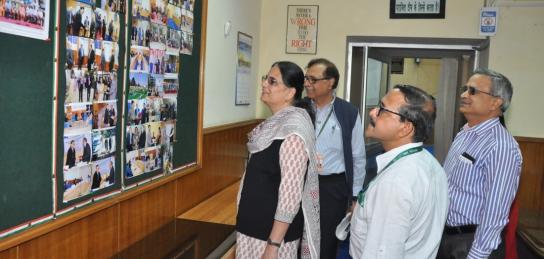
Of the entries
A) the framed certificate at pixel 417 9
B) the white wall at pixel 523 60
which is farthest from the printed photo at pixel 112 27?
the white wall at pixel 523 60

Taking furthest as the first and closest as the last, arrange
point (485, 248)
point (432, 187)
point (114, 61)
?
1. point (114, 61)
2. point (485, 248)
3. point (432, 187)

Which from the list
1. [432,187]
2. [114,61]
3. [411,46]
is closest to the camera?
[432,187]

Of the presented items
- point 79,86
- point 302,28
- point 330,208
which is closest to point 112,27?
point 79,86

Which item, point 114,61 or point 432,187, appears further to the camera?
point 114,61

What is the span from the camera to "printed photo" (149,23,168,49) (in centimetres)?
221

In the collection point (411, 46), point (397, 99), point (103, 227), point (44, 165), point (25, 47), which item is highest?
point (411, 46)

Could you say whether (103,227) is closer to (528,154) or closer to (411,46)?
(411,46)

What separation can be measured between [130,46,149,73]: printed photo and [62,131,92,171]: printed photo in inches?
16.7

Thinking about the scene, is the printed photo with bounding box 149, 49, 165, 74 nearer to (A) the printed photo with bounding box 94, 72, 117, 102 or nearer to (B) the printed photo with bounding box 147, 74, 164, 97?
(B) the printed photo with bounding box 147, 74, 164, 97

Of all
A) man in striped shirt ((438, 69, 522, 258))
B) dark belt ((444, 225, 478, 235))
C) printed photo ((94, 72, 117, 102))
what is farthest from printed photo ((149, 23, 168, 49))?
dark belt ((444, 225, 478, 235))

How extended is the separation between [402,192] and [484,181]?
68cm

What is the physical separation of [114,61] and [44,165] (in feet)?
1.75

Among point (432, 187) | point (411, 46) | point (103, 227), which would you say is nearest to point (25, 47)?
point (103, 227)

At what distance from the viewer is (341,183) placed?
2566 mm
